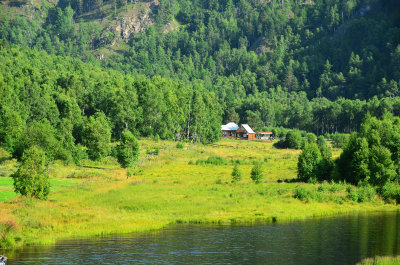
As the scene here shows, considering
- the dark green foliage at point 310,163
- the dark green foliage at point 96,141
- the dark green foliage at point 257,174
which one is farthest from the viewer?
the dark green foliage at point 96,141

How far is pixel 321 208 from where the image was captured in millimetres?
69125

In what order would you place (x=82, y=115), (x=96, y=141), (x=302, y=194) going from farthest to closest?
1. (x=82, y=115)
2. (x=96, y=141)
3. (x=302, y=194)

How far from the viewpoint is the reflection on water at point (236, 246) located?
142 feet

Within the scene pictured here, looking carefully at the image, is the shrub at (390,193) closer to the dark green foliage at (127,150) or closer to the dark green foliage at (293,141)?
the dark green foliage at (127,150)

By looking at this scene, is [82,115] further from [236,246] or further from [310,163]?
[236,246]

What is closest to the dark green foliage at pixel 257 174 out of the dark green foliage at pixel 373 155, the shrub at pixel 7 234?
the dark green foliage at pixel 373 155

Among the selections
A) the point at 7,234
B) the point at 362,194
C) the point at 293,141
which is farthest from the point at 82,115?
the point at 7,234

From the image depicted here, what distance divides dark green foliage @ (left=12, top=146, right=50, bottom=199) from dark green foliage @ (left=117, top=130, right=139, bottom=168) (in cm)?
3491

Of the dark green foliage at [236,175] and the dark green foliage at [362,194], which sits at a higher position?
the dark green foliage at [236,175]

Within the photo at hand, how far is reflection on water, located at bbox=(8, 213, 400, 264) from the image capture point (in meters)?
43.3

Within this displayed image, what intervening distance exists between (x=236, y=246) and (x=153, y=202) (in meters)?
21.4

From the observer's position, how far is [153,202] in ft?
220

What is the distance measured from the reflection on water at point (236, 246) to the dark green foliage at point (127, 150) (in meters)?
42.4

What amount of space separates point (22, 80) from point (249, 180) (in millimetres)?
100135
